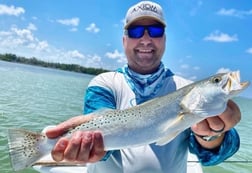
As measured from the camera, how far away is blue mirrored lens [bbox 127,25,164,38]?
317cm

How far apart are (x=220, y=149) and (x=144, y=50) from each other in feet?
3.85

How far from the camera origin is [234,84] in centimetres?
221

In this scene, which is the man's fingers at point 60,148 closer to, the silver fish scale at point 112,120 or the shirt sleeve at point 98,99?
the silver fish scale at point 112,120

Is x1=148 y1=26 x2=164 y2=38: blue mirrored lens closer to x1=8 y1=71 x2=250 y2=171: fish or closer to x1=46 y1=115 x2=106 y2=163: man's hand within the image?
x1=8 y1=71 x2=250 y2=171: fish

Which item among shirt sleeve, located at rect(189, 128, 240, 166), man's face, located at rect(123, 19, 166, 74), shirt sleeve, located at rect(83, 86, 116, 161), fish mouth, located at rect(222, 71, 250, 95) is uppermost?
man's face, located at rect(123, 19, 166, 74)

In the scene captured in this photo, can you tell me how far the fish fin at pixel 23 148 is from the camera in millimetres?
2248

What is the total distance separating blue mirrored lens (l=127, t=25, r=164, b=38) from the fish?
0.92 metres

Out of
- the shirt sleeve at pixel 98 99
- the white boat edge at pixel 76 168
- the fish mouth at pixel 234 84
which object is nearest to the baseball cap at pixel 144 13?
the shirt sleeve at pixel 98 99

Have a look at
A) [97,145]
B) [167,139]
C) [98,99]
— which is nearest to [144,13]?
[98,99]

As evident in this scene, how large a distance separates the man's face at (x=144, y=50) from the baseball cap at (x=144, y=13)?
5 cm

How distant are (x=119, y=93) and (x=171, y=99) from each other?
0.70 metres

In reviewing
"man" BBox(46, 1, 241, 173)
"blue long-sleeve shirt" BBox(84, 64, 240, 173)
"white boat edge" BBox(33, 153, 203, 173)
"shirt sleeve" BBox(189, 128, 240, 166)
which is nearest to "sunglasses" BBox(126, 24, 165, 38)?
"man" BBox(46, 1, 241, 173)

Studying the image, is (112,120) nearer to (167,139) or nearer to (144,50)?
(167,139)

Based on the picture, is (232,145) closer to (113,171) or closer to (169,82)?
(169,82)
